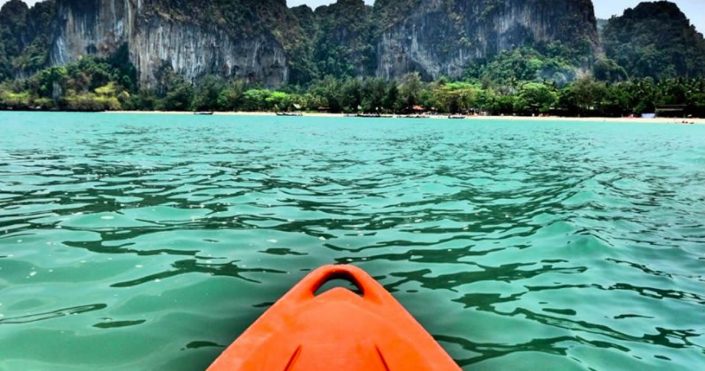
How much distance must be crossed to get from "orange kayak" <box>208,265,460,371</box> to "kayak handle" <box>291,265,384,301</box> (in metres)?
0.01

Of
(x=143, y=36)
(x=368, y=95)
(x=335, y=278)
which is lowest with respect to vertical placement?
(x=335, y=278)

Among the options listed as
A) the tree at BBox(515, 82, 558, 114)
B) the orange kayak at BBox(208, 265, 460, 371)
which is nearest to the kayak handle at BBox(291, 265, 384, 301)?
the orange kayak at BBox(208, 265, 460, 371)

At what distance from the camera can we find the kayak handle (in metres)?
3.70

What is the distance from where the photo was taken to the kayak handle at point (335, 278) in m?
3.70

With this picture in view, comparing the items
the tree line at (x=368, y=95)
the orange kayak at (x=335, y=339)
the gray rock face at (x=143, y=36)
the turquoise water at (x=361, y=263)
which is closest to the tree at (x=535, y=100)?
the tree line at (x=368, y=95)

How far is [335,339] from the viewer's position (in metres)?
3.05

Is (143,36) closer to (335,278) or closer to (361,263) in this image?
(361,263)

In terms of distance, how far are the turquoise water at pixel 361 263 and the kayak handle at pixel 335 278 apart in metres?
1.00

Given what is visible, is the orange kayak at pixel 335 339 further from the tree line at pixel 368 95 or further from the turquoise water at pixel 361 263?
the tree line at pixel 368 95

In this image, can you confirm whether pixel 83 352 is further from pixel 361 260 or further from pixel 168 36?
pixel 168 36

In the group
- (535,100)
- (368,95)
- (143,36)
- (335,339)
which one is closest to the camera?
(335,339)

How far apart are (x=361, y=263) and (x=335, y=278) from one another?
2788 millimetres

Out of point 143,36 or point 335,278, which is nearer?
point 335,278

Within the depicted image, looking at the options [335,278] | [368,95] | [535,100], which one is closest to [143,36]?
[368,95]
